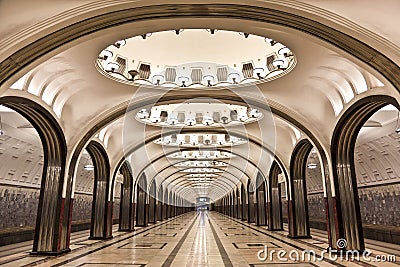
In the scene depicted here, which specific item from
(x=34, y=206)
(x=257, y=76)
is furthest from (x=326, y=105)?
(x=34, y=206)

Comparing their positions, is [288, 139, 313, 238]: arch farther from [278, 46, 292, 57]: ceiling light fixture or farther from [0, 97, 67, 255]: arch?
[0, 97, 67, 255]: arch

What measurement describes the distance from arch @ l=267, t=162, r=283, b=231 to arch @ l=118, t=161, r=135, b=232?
838cm

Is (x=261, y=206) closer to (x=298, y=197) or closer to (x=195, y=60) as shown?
(x=298, y=197)

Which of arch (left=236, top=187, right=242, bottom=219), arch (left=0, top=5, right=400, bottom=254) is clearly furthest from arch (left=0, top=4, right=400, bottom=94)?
arch (left=236, top=187, right=242, bottom=219)

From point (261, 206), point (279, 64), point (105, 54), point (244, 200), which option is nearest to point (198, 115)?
point (279, 64)

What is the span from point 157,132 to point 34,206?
6496mm

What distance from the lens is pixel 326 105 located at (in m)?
10.5

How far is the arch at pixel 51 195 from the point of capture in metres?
9.74

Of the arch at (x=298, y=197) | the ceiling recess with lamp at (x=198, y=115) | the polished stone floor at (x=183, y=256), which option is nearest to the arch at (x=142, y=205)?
the ceiling recess with lamp at (x=198, y=115)

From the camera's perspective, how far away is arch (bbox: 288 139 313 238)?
1450 cm

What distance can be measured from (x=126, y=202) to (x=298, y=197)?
10.3 metres

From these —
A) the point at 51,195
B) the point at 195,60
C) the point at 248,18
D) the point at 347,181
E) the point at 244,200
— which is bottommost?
the point at 51,195

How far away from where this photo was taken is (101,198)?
1478 centimetres

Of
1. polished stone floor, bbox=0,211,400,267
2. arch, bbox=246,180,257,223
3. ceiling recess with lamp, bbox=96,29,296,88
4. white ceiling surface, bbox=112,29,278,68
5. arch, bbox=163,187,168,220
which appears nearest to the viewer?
polished stone floor, bbox=0,211,400,267
